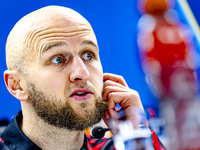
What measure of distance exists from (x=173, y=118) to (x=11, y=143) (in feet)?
3.33

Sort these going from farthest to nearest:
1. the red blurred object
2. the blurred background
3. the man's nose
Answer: the blurred background < the man's nose < the red blurred object

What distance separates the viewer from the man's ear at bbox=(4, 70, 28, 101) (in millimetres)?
1046

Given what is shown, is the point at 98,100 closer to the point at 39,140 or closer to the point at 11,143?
the point at 39,140

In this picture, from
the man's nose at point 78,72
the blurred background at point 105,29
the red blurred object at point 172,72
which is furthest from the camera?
the blurred background at point 105,29

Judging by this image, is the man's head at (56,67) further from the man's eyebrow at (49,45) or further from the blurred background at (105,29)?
the blurred background at (105,29)

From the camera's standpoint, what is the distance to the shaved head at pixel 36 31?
1018 mm

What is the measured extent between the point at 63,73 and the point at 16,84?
29 cm

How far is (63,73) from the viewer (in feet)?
3.13

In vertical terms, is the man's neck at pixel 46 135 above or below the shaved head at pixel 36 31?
below

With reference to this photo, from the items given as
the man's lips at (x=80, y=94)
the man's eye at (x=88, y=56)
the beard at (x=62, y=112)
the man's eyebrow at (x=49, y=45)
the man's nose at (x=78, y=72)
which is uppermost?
the man's eyebrow at (x=49, y=45)

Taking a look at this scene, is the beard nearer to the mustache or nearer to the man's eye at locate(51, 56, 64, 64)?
the mustache

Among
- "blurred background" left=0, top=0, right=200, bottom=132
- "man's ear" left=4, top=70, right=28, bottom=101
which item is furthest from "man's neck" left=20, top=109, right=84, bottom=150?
"blurred background" left=0, top=0, right=200, bottom=132

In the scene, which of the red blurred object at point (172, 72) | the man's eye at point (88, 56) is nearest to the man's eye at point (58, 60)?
the man's eye at point (88, 56)

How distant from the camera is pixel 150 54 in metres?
0.19
